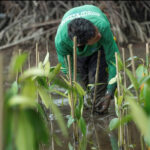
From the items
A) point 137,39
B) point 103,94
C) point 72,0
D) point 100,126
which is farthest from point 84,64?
point 72,0

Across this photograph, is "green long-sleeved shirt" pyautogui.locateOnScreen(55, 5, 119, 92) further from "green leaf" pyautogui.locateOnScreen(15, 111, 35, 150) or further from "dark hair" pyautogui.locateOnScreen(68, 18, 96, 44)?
"green leaf" pyautogui.locateOnScreen(15, 111, 35, 150)

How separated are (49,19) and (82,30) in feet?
18.5

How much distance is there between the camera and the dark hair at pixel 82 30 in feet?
9.66

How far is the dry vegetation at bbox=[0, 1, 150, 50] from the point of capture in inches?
309

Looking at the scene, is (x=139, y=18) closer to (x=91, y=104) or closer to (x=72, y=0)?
(x=72, y=0)

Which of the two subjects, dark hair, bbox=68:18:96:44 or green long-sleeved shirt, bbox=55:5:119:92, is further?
green long-sleeved shirt, bbox=55:5:119:92

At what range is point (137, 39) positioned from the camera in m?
8.12

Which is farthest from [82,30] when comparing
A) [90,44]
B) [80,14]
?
[80,14]

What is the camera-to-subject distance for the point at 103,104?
3.60 metres

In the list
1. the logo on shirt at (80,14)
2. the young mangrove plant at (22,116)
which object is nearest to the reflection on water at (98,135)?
the logo on shirt at (80,14)

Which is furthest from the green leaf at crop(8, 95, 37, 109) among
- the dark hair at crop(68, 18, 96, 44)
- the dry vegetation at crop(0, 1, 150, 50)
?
the dry vegetation at crop(0, 1, 150, 50)

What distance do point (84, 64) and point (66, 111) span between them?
1.86 ft

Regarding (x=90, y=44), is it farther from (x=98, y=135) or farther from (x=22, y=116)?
(x=22, y=116)

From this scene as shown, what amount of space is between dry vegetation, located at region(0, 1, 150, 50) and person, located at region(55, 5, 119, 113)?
3943mm
